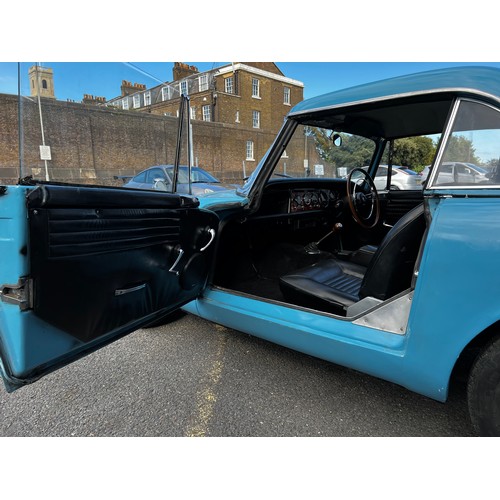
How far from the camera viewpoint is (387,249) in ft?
6.42

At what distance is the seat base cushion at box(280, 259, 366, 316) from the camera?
224 cm

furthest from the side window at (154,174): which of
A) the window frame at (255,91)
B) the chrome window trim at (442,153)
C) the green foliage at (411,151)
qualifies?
the window frame at (255,91)

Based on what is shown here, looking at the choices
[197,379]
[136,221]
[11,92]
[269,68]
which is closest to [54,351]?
[136,221]

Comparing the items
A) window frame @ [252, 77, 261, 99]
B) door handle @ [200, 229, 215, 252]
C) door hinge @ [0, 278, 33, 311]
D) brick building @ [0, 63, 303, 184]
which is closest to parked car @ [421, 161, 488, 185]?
brick building @ [0, 63, 303, 184]

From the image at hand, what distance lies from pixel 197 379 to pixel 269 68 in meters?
12.8

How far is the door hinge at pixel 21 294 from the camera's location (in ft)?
4.54

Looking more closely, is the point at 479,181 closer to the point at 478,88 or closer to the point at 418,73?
the point at 478,88

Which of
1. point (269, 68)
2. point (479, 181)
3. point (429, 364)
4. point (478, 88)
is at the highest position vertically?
point (269, 68)

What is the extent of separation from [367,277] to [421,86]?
1.07m

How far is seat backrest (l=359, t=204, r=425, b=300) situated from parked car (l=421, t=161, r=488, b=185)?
0.75 ft

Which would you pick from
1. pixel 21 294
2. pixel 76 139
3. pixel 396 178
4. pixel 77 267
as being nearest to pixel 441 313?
pixel 77 267

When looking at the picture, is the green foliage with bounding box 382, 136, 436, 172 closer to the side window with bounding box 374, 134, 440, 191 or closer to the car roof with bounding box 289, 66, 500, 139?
the side window with bounding box 374, 134, 440, 191

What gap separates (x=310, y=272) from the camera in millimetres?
2580

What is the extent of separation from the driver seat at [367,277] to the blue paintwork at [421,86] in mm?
589
